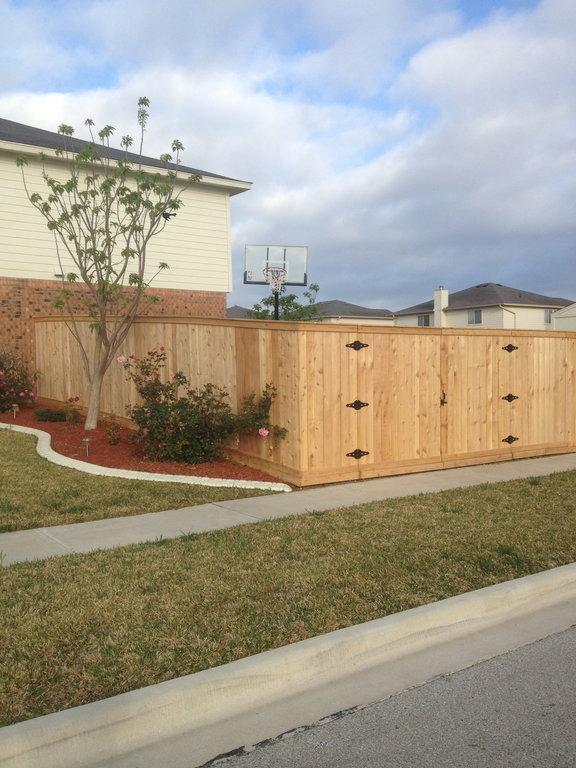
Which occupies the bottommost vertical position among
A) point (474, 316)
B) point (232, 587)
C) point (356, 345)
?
point (232, 587)

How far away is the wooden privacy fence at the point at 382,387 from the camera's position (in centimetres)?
963

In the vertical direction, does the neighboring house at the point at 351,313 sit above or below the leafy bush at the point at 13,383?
above

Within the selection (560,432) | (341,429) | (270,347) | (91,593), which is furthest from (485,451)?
(91,593)

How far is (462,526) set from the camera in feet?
24.1

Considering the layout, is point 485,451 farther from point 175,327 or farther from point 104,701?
point 104,701

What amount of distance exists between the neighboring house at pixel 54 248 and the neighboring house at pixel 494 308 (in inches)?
1356

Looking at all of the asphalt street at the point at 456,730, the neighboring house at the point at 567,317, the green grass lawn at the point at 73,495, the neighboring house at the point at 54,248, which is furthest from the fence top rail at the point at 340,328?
the neighboring house at the point at 567,317

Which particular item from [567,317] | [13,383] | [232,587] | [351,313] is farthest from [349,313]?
[232,587]

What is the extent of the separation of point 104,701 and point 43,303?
15.3 meters

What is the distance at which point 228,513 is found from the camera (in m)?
8.00

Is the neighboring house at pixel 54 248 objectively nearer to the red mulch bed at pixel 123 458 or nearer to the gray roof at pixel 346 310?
the red mulch bed at pixel 123 458

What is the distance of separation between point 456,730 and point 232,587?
218 centimetres

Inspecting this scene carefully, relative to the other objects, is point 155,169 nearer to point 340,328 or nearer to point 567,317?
point 340,328

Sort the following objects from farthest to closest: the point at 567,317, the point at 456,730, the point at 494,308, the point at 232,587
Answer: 1. the point at 494,308
2. the point at 567,317
3. the point at 232,587
4. the point at 456,730
